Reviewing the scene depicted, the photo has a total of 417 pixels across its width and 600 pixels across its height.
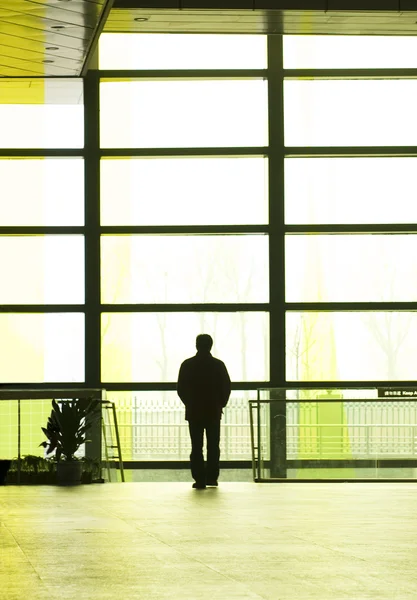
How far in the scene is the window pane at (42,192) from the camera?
53.8 feet

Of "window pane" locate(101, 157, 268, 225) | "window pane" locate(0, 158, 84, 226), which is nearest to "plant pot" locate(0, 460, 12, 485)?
"window pane" locate(0, 158, 84, 226)

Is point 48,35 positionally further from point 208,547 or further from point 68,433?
point 208,547

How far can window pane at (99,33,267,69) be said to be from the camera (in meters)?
16.7

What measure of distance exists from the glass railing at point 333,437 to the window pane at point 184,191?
3.13 metres

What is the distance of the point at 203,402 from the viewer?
11320mm

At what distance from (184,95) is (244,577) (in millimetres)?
12861

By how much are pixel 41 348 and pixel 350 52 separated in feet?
19.9

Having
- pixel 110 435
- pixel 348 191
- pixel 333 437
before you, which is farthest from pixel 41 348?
pixel 348 191

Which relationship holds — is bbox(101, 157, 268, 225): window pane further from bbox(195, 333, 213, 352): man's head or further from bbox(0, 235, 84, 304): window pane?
bbox(195, 333, 213, 352): man's head

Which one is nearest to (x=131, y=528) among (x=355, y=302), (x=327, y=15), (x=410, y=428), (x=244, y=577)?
(x=244, y=577)

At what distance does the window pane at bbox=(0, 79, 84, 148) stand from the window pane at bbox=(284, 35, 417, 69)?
3.14 m

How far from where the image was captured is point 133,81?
55.0 feet

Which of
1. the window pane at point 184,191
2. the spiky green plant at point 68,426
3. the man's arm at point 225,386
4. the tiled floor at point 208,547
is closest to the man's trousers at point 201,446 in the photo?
the man's arm at point 225,386

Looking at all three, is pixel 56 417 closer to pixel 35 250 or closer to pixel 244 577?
pixel 35 250
